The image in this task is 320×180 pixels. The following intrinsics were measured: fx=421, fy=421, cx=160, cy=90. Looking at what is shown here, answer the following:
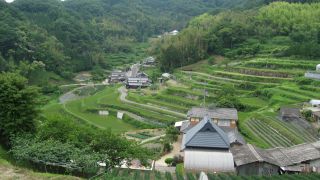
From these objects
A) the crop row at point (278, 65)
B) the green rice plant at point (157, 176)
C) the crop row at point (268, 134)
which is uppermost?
the crop row at point (278, 65)

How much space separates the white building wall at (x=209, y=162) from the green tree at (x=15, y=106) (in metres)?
9.39

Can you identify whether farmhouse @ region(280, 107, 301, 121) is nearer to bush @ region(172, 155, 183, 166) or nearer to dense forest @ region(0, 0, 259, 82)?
bush @ region(172, 155, 183, 166)

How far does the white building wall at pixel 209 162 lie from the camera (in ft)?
81.0

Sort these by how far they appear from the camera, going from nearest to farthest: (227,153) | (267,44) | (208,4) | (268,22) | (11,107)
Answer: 1. (11,107)
2. (227,153)
3. (267,44)
4. (268,22)
5. (208,4)

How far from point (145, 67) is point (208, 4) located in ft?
272

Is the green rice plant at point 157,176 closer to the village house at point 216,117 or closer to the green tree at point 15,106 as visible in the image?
the green tree at point 15,106

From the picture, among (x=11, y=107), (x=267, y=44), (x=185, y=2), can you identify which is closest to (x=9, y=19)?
(x=267, y=44)

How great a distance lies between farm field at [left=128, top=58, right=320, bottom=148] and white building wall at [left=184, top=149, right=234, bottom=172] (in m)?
5.56

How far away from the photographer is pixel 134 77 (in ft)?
218

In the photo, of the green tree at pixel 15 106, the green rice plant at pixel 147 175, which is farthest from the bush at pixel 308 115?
the green tree at pixel 15 106

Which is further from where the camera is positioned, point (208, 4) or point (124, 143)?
point (208, 4)

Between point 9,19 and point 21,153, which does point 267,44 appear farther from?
point 21,153

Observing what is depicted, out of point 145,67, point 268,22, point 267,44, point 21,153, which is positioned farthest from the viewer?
point 145,67

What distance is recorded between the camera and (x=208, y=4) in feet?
522
